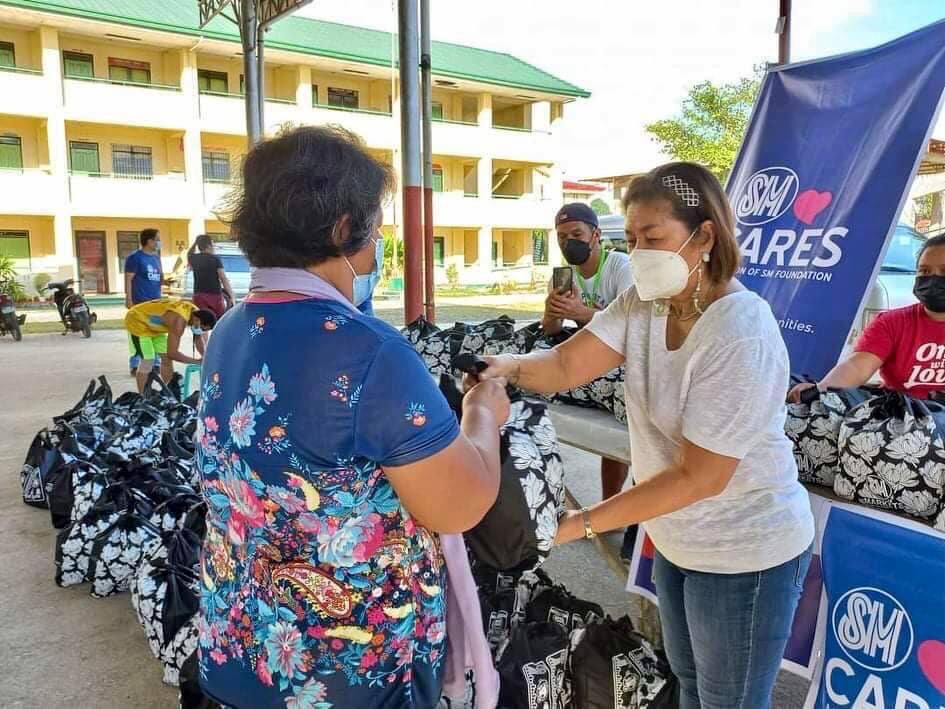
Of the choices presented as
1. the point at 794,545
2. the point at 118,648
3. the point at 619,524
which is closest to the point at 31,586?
the point at 118,648

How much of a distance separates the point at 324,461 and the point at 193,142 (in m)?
22.9

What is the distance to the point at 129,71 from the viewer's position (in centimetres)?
2186

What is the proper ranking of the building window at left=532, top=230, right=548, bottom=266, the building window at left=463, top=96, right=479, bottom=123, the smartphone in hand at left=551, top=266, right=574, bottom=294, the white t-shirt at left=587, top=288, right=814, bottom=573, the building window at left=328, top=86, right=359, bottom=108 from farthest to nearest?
the building window at left=532, top=230, right=548, bottom=266 < the building window at left=463, top=96, right=479, bottom=123 < the building window at left=328, top=86, right=359, bottom=108 < the smartphone in hand at left=551, top=266, right=574, bottom=294 < the white t-shirt at left=587, top=288, right=814, bottom=573

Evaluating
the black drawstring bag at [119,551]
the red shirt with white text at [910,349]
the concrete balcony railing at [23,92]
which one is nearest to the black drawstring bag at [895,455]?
the red shirt with white text at [910,349]

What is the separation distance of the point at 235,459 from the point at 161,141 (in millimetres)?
23991

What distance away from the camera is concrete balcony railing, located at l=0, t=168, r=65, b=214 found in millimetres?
19547

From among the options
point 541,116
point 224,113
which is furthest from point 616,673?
point 541,116

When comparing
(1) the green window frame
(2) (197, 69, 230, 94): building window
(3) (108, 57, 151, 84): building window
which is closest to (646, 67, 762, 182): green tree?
(1) the green window frame

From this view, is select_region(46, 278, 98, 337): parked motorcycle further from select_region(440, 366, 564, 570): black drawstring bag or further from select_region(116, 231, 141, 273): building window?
select_region(440, 366, 564, 570): black drawstring bag

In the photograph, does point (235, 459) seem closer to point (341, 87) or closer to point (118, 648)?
point (118, 648)

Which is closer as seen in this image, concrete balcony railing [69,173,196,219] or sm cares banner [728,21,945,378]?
sm cares banner [728,21,945,378]

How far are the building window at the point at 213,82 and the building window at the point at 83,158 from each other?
3.74m

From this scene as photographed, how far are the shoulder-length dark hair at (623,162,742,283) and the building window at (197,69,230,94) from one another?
24011mm

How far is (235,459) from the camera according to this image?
3.81 feet
